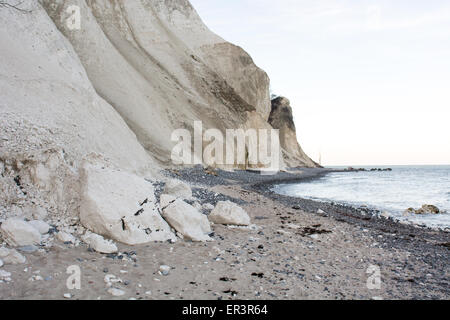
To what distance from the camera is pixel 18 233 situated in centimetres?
479

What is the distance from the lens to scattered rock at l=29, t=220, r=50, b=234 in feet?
17.0

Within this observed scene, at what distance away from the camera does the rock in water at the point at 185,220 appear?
6.11 m

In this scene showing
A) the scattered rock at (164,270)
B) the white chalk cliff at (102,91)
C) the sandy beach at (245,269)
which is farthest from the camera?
the white chalk cliff at (102,91)

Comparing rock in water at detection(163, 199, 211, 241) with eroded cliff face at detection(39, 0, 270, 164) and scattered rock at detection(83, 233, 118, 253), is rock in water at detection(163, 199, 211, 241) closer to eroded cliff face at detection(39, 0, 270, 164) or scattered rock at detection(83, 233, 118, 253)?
scattered rock at detection(83, 233, 118, 253)

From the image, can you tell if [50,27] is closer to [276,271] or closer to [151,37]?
[276,271]

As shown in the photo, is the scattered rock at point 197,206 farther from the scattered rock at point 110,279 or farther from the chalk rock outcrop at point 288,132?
the chalk rock outcrop at point 288,132

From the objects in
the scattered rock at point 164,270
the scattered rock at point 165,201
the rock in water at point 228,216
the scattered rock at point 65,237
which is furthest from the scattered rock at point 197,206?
the scattered rock at point 164,270

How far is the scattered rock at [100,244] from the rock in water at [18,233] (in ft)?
2.33

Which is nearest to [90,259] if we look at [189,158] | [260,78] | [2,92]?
[2,92]

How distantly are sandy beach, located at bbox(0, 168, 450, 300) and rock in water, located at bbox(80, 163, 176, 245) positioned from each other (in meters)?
0.25

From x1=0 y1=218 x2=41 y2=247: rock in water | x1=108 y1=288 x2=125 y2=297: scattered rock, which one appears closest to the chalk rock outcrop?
x1=0 y1=218 x2=41 y2=247: rock in water

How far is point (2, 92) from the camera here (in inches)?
297

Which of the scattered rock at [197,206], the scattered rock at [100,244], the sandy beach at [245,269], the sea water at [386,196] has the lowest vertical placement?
the sea water at [386,196]
